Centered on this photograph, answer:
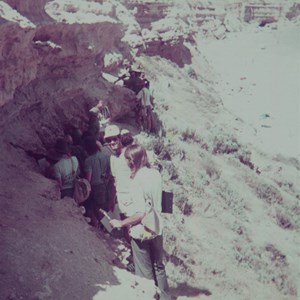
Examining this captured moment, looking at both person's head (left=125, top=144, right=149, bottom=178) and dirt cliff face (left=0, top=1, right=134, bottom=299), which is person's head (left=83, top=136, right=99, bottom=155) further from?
person's head (left=125, top=144, right=149, bottom=178)

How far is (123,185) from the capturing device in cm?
552

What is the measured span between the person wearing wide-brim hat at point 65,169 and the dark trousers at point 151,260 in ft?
4.33

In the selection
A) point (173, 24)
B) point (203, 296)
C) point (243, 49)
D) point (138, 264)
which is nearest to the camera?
point (138, 264)

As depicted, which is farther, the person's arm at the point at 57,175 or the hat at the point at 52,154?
the hat at the point at 52,154

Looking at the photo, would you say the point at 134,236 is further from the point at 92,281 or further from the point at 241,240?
the point at 241,240

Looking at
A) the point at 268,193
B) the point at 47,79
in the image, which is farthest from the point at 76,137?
the point at 268,193

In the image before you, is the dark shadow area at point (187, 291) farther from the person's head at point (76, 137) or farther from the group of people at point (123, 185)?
the person's head at point (76, 137)

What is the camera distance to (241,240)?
8.68 meters

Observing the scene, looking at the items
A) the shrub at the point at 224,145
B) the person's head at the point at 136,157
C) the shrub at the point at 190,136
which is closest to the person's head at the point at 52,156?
the person's head at the point at 136,157

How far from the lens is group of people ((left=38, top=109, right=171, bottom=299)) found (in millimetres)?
4363

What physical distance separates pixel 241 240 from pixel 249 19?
159 feet

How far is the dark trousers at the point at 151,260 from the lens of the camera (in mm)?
4660

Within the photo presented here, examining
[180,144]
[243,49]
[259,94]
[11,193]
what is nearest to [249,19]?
[243,49]

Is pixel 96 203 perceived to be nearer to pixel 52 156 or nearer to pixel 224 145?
pixel 52 156
